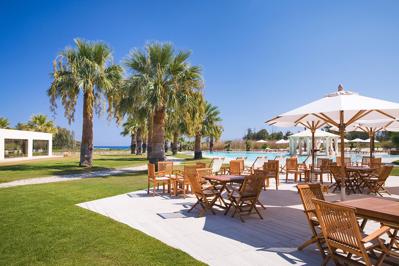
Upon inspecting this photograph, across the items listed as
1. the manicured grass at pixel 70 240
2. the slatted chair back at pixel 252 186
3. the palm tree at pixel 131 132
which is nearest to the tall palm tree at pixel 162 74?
→ the manicured grass at pixel 70 240

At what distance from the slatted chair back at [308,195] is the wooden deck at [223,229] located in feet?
1.97

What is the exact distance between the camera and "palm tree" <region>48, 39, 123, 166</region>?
55.4 ft

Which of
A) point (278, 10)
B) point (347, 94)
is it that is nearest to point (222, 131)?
point (278, 10)

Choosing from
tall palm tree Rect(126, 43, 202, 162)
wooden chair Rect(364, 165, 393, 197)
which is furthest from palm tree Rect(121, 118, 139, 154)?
wooden chair Rect(364, 165, 393, 197)

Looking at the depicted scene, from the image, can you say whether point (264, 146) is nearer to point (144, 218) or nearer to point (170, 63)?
point (170, 63)

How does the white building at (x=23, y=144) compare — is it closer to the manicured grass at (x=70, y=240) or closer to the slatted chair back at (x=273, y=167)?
the manicured grass at (x=70, y=240)

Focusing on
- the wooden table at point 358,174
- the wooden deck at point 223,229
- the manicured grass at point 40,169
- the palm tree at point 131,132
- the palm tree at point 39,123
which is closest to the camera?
the wooden deck at point 223,229

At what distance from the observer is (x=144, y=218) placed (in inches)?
231

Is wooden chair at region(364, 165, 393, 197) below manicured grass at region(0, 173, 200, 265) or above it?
above

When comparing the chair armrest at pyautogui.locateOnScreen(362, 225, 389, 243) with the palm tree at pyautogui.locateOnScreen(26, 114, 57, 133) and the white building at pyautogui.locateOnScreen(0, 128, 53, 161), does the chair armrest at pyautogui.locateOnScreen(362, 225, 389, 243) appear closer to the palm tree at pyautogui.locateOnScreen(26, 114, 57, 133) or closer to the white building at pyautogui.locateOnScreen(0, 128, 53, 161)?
the white building at pyautogui.locateOnScreen(0, 128, 53, 161)

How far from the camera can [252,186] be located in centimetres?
609

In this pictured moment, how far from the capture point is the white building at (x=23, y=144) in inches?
1118

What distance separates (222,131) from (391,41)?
64.0 ft

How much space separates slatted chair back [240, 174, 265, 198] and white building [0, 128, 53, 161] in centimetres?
2965
